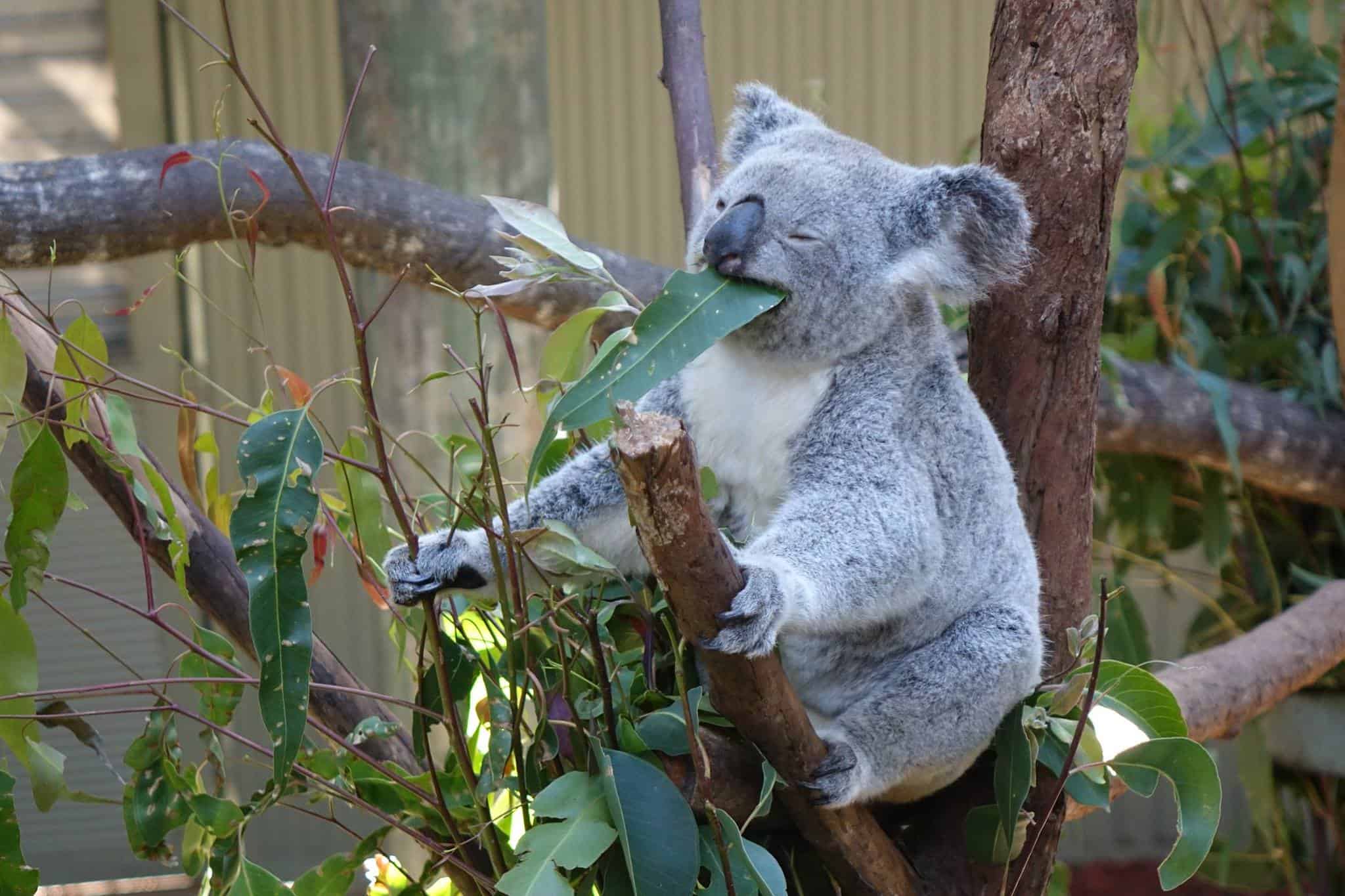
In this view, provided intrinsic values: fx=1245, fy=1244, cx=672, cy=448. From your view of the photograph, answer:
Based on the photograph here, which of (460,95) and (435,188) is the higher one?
(460,95)

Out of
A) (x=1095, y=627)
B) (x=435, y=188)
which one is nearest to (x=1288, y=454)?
(x=1095, y=627)

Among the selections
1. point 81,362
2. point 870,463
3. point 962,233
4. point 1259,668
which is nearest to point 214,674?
point 81,362

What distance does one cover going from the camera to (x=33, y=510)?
4.49ft

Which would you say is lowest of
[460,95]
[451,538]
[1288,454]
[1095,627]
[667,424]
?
[1288,454]

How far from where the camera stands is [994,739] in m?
A: 1.65

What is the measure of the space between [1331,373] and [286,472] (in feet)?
10.4

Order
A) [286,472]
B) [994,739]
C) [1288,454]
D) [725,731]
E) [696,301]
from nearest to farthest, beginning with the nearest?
1. [286,472]
2. [696,301]
3. [725,731]
4. [994,739]
5. [1288,454]

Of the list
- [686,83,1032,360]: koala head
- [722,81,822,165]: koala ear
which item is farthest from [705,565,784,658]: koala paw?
[722,81,822,165]: koala ear

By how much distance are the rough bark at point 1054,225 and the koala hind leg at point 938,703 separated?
0.64 feet

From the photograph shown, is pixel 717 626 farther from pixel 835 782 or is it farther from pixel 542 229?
pixel 542 229

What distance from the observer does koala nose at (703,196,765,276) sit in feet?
4.85

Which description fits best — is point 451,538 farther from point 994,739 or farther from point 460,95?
point 460,95

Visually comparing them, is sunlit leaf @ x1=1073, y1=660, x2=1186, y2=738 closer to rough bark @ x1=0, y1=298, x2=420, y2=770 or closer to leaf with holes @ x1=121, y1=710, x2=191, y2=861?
rough bark @ x1=0, y1=298, x2=420, y2=770

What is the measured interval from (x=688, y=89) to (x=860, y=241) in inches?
29.5
